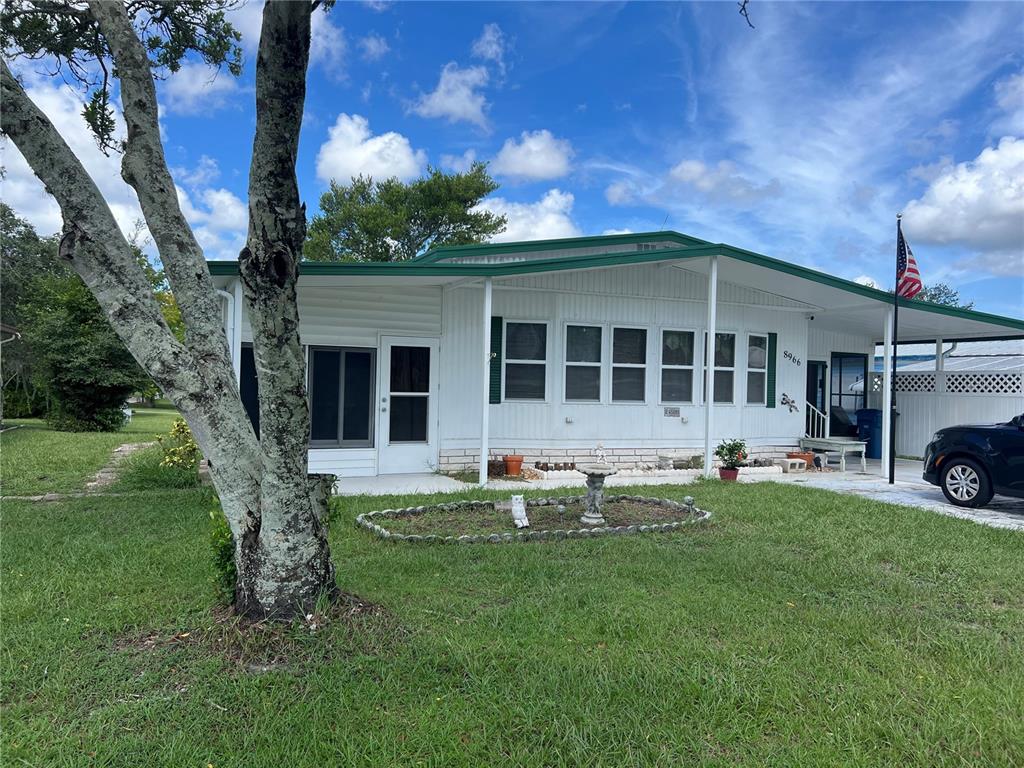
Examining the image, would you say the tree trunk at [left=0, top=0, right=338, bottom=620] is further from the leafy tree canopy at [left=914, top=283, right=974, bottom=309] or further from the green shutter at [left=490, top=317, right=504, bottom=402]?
the leafy tree canopy at [left=914, top=283, right=974, bottom=309]

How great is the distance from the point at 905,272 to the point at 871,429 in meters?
4.55

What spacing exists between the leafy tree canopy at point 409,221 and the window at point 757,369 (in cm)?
1760

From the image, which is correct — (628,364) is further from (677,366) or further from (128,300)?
(128,300)

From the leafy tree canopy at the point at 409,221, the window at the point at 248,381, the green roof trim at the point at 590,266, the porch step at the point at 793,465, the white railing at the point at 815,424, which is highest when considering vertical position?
the leafy tree canopy at the point at 409,221

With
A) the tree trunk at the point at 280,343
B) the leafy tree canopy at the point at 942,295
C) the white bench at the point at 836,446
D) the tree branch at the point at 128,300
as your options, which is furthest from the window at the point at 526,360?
the leafy tree canopy at the point at 942,295

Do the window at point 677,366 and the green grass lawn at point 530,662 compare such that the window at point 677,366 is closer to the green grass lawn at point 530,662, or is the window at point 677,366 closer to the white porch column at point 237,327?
the green grass lawn at point 530,662

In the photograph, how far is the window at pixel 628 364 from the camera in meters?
11.1

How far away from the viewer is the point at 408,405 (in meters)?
9.77

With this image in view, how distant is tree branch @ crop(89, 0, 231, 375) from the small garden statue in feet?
11.5

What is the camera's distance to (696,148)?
1329cm

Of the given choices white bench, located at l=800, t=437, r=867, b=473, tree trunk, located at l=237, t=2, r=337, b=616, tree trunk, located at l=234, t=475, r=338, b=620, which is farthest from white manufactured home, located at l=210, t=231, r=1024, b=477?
tree trunk, located at l=234, t=475, r=338, b=620

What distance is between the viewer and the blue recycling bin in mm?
13484

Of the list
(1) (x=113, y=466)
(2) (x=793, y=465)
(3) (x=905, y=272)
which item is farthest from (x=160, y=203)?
(2) (x=793, y=465)

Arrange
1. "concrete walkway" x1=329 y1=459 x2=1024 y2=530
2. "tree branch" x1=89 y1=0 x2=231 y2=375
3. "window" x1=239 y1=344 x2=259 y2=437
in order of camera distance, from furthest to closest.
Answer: "window" x1=239 y1=344 x2=259 y2=437 < "concrete walkway" x1=329 y1=459 x2=1024 y2=530 < "tree branch" x1=89 y1=0 x2=231 y2=375
